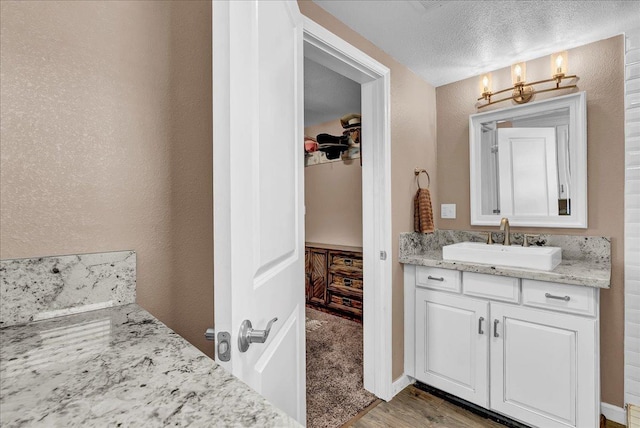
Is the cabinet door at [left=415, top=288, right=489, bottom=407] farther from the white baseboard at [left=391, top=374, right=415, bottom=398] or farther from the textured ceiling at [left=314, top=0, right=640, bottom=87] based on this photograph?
the textured ceiling at [left=314, top=0, right=640, bottom=87]

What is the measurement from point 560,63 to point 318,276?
9.59ft

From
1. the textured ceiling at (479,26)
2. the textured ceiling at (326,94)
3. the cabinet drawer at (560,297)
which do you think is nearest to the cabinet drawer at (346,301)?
the cabinet drawer at (560,297)

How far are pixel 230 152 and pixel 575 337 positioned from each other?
1915 mm

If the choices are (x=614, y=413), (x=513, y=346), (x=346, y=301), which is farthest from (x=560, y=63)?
(x=346, y=301)

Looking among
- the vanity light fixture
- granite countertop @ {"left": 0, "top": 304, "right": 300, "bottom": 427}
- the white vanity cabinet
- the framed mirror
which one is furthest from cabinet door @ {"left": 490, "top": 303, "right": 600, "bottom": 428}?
granite countertop @ {"left": 0, "top": 304, "right": 300, "bottom": 427}

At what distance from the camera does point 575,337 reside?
1.57 m

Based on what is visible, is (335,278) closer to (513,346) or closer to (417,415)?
(417,415)

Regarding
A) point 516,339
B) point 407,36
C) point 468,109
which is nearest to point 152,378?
point 516,339

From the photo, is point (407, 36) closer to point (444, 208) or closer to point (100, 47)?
point (444, 208)

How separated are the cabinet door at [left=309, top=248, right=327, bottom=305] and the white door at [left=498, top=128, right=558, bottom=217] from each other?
2.02 metres

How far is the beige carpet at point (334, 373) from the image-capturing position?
186 cm

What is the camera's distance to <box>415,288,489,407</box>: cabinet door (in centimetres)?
185

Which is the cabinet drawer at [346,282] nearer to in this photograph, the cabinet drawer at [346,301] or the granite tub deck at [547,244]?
the cabinet drawer at [346,301]

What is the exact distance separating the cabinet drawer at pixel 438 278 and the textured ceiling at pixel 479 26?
1.44 metres
